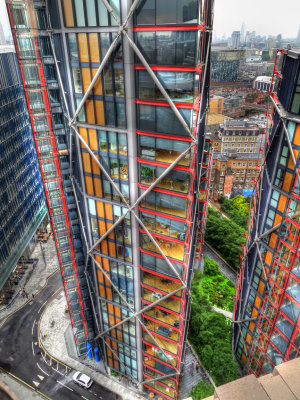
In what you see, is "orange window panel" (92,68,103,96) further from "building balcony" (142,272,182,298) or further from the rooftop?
the rooftop

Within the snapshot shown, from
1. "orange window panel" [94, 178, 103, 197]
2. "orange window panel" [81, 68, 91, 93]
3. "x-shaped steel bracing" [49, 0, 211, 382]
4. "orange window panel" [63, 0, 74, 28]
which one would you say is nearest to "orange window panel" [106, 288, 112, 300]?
"x-shaped steel bracing" [49, 0, 211, 382]

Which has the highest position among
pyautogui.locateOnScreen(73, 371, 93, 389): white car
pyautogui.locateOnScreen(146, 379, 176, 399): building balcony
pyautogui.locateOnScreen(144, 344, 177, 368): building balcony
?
pyautogui.locateOnScreen(144, 344, 177, 368): building balcony

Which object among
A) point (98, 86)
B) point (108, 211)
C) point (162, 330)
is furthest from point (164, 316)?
point (98, 86)

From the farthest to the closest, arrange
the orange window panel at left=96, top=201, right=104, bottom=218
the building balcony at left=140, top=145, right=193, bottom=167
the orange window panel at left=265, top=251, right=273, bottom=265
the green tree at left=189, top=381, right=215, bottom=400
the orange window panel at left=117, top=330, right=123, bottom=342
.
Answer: the orange window panel at left=117, top=330, right=123, bottom=342
the green tree at left=189, top=381, right=215, bottom=400
the orange window panel at left=265, top=251, right=273, bottom=265
the orange window panel at left=96, top=201, right=104, bottom=218
the building balcony at left=140, top=145, right=193, bottom=167

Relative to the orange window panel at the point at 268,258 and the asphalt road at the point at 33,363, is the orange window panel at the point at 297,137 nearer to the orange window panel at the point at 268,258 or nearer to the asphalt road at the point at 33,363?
the orange window panel at the point at 268,258

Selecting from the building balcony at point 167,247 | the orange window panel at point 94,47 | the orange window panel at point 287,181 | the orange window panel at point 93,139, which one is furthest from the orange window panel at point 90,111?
the orange window panel at point 287,181

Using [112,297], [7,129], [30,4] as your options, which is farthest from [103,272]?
[7,129]
